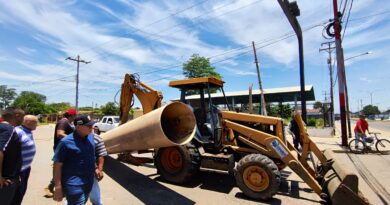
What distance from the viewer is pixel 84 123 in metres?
3.53

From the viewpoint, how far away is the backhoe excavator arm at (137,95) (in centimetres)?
813

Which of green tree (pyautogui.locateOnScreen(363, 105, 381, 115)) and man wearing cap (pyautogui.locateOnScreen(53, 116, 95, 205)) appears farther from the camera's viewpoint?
green tree (pyautogui.locateOnScreen(363, 105, 381, 115))

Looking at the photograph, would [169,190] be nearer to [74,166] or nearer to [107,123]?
[74,166]

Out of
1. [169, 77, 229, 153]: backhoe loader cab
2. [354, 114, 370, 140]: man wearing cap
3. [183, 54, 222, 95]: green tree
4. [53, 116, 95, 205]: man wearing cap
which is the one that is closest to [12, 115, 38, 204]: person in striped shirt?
[53, 116, 95, 205]: man wearing cap

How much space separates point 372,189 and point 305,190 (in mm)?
1525

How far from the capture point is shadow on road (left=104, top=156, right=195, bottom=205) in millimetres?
5848

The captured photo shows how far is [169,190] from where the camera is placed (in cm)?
656

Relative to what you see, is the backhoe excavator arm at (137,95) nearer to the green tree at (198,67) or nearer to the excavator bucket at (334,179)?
the excavator bucket at (334,179)

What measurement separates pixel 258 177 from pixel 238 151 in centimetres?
109

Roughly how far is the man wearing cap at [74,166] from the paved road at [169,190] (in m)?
2.30

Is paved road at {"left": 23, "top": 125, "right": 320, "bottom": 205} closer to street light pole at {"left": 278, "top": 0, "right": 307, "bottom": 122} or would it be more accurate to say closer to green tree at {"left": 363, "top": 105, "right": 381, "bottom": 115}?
street light pole at {"left": 278, "top": 0, "right": 307, "bottom": 122}

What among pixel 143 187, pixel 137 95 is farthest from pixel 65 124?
pixel 137 95

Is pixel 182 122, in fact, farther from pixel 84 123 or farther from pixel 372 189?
pixel 372 189

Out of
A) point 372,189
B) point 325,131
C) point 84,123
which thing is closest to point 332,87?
point 325,131
